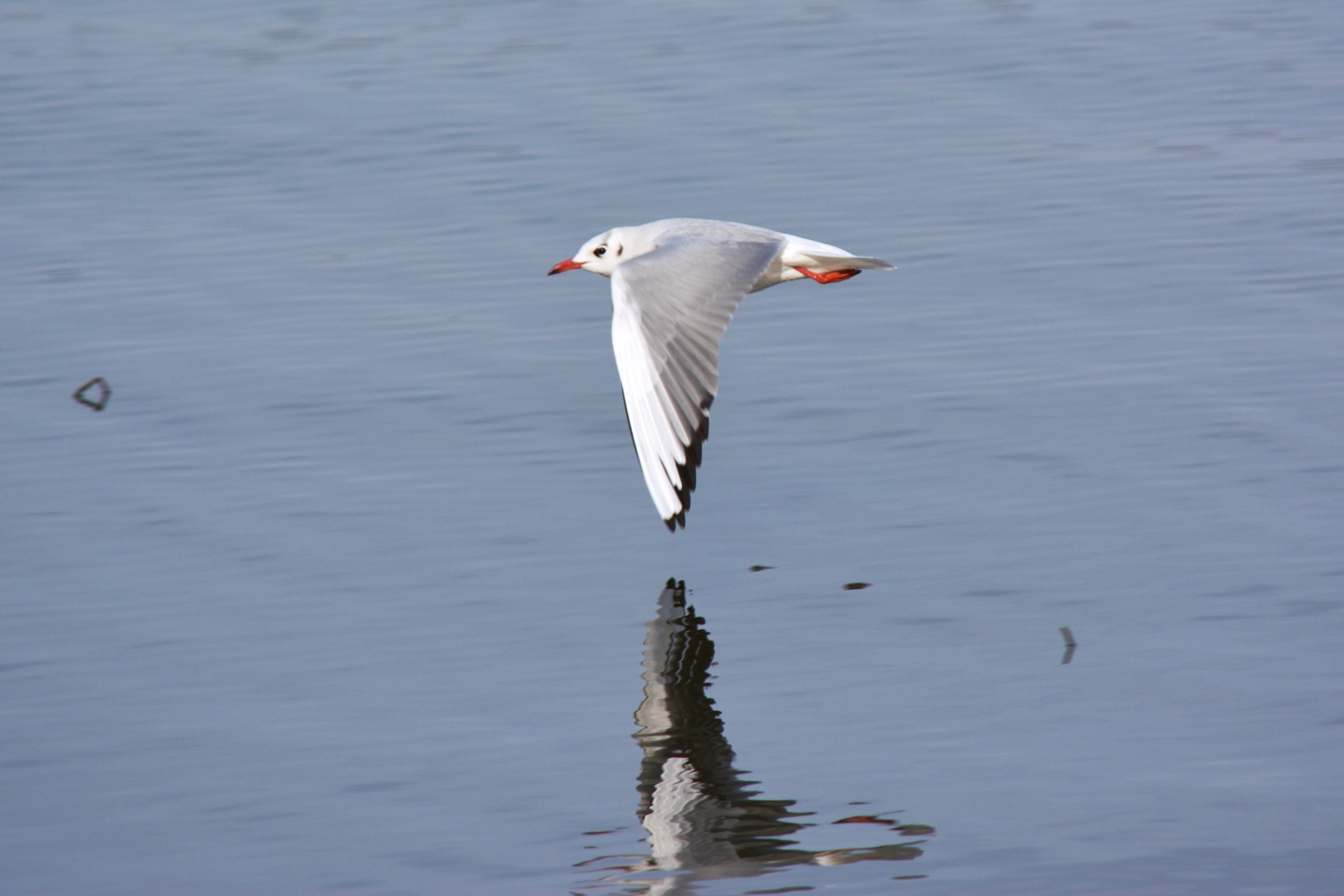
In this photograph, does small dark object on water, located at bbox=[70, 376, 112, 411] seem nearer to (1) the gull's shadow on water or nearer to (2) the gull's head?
(2) the gull's head

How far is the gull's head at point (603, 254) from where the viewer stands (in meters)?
9.38

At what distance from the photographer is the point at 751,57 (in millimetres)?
16484

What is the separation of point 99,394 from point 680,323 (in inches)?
157

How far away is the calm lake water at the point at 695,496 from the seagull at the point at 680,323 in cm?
72

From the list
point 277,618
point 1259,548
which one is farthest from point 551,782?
point 1259,548

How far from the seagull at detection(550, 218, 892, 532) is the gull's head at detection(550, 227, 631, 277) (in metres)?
0.30

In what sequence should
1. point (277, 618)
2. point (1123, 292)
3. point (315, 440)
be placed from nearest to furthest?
point (277, 618) < point (315, 440) < point (1123, 292)

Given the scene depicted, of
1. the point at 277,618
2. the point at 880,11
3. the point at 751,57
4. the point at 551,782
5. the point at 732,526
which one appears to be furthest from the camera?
the point at 880,11

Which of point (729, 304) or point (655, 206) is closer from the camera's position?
point (729, 304)

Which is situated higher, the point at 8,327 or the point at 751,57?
the point at 751,57

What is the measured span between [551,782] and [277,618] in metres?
1.85

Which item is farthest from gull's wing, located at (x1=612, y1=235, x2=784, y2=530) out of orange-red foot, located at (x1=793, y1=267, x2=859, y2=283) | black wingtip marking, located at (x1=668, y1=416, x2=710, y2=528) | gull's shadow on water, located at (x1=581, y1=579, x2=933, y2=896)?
orange-red foot, located at (x1=793, y1=267, x2=859, y2=283)

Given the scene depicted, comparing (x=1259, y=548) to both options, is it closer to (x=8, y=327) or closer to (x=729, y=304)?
(x=729, y=304)

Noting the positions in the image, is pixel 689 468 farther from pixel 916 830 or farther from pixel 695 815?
pixel 916 830
